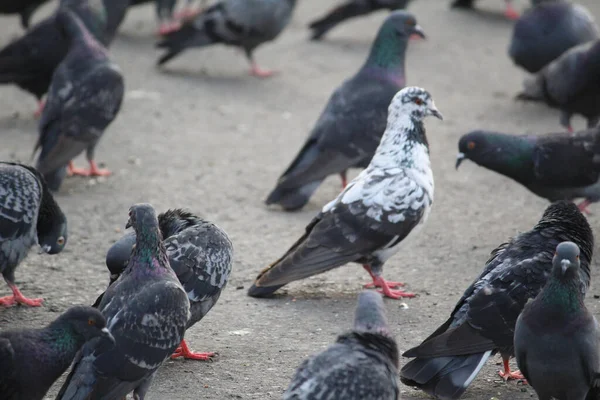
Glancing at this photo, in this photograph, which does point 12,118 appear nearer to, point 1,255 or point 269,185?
point 269,185

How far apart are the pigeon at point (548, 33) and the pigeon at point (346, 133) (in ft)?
9.52

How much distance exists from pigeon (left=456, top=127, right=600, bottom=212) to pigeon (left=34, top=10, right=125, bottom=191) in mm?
3354

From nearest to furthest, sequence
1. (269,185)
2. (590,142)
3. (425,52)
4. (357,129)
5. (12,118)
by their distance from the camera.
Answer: (590,142)
(357,129)
(269,185)
(12,118)
(425,52)

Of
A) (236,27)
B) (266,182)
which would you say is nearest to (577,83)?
(266,182)

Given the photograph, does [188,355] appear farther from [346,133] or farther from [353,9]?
[353,9]

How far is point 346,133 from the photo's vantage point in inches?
326

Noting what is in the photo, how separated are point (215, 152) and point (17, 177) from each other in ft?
11.6

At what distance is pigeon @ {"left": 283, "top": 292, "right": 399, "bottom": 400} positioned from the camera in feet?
13.5

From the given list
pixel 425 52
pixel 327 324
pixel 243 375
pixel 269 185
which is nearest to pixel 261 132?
pixel 269 185

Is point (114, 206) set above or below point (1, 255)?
below

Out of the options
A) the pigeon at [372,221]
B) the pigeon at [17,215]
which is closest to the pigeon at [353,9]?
the pigeon at [372,221]

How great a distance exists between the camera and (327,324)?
6.25 meters

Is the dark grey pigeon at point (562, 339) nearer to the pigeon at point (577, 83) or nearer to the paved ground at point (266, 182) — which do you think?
the paved ground at point (266, 182)

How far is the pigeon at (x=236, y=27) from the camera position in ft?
38.6
